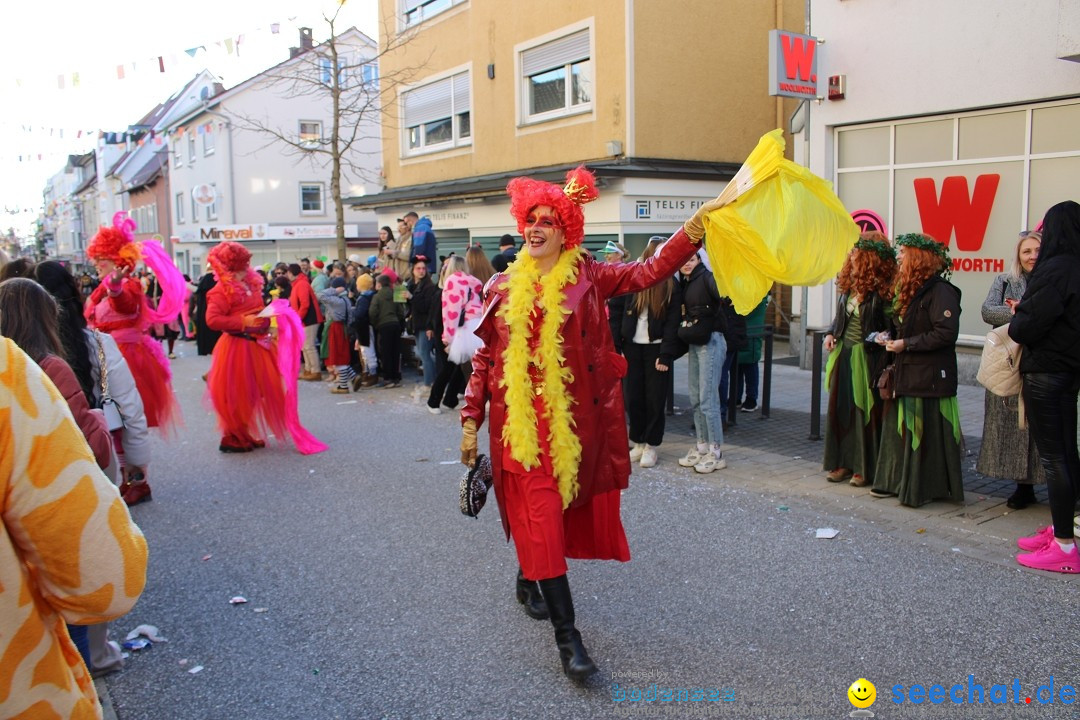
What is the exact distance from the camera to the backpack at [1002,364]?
5.03m

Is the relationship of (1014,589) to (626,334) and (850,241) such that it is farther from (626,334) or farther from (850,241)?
(626,334)

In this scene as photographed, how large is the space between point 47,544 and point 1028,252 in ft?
19.1

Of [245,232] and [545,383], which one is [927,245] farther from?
[245,232]

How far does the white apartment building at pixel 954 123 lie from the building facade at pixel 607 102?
355cm

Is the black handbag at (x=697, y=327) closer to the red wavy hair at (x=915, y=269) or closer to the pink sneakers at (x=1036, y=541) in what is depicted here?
the red wavy hair at (x=915, y=269)

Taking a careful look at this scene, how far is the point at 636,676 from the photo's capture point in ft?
12.1

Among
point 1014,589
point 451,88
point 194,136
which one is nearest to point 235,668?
point 1014,589

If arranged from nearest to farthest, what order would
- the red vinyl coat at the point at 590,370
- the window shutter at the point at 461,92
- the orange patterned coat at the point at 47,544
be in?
1. the orange patterned coat at the point at 47,544
2. the red vinyl coat at the point at 590,370
3. the window shutter at the point at 461,92

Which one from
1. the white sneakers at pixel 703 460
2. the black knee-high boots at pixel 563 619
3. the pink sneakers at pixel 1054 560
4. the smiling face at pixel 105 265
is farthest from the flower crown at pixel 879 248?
the smiling face at pixel 105 265

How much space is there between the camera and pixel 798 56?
37.1ft

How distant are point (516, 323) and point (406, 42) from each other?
1807 centimetres

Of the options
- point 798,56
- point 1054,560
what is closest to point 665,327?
point 1054,560

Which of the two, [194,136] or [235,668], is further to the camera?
[194,136]

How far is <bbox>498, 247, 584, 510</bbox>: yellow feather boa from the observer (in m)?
3.82
